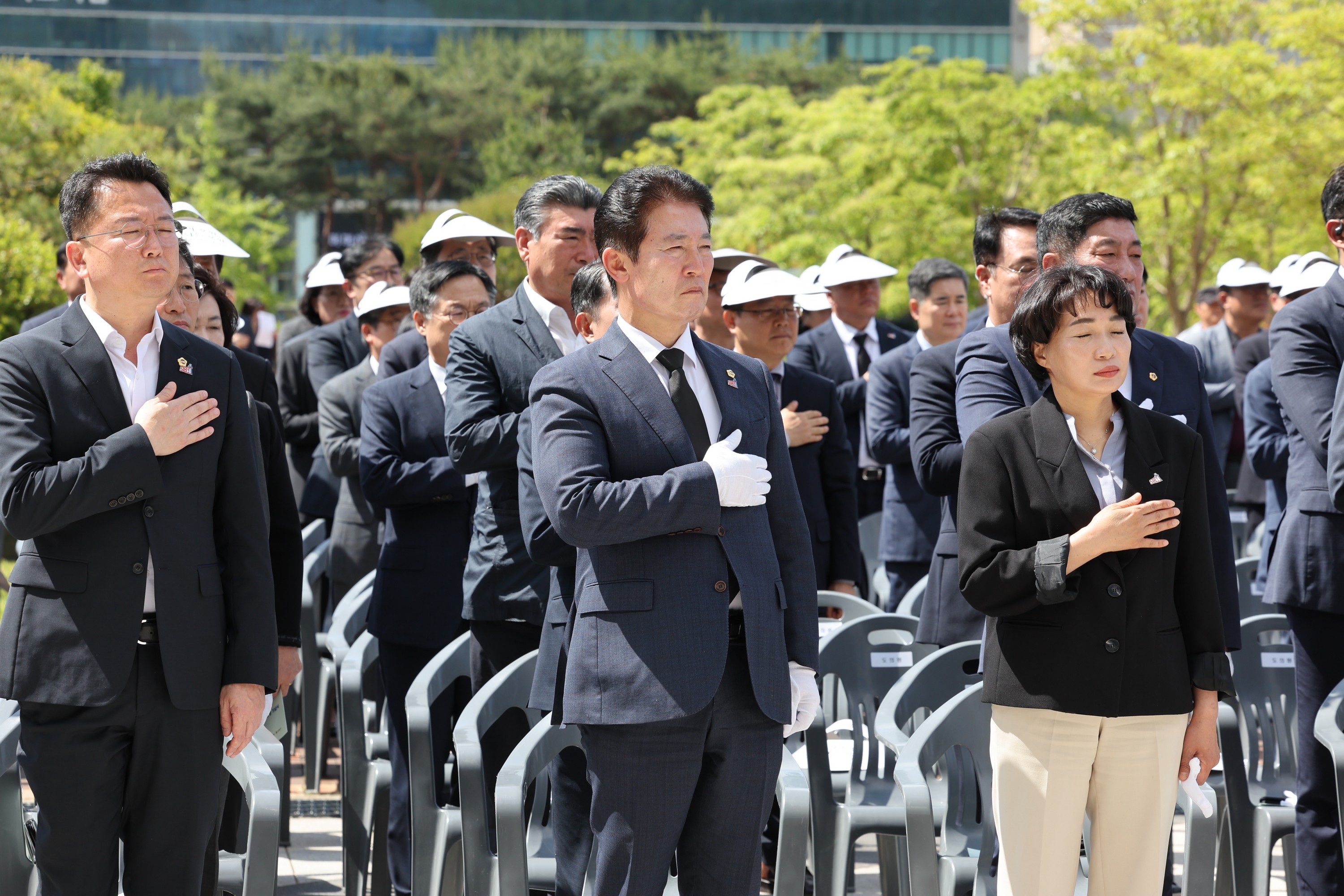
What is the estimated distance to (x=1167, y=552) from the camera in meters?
3.14

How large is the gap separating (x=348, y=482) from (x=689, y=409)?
11.0ft

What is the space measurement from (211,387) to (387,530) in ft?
5.91

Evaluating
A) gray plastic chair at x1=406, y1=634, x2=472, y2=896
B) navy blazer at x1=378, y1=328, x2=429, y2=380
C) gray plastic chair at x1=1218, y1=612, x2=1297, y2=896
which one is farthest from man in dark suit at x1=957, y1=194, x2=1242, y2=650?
navy blazer at x1=378, y1=328, x2=429, y2=380

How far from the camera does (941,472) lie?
4422mm

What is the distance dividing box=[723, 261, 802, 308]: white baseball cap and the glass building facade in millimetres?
54128

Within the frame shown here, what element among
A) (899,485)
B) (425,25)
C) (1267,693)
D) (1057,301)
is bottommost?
(1267,693)

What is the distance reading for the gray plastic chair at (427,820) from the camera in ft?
11.6

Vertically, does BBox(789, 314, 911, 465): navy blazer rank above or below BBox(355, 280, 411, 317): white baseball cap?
below

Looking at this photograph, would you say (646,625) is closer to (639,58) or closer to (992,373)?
(992,373)

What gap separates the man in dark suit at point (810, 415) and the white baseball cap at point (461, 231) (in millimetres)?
1275

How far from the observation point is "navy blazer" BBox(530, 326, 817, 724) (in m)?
2.80

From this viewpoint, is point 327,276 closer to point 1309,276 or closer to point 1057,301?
point 1309,276

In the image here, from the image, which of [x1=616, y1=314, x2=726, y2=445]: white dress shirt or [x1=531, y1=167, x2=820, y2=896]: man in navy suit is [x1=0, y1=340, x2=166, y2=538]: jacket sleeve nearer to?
[x1=531, y1=167, x2=820, y2=896]: man in navy suit

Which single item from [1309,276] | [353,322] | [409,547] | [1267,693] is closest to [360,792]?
[409,547]
